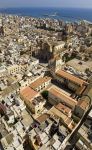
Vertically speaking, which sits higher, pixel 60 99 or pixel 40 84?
pixel 40 84

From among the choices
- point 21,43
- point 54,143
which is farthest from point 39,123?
point 21,43

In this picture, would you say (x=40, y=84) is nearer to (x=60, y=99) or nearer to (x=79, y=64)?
(x=60, y=99)

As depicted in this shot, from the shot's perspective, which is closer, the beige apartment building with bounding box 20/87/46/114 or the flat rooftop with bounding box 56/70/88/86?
the beige apartment building with bounding box 20/87/46/114

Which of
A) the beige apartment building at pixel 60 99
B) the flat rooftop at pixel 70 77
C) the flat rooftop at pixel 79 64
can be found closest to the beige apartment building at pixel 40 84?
the flat rooftop at pixel 70 77

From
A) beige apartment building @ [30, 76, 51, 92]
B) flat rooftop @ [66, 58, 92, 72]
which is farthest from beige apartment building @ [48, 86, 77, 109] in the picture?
flat rooftop @ [66, 58, 92, 72]

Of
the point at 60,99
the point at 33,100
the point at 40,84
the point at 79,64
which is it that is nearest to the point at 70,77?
the point at 40,84

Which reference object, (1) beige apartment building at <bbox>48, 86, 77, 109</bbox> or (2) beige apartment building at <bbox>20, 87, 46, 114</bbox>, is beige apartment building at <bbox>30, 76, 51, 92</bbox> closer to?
(2) beige apartment building at <bbox>20, 87, 46, 114</bbox>

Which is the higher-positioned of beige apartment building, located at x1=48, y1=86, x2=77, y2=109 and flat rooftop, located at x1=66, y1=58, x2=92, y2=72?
flat rooftop, located at x1=66, y1=58, x2=92, y2=72

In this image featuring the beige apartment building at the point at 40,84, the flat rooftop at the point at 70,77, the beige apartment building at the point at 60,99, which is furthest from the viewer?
the flat rooftop at the point at 70,77

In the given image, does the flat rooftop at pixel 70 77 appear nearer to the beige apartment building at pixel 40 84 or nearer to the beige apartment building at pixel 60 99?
the beige apartment building at pixel 40 84

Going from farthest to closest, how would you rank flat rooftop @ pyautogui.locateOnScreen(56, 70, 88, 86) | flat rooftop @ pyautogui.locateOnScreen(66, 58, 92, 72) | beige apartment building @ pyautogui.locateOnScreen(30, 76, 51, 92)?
flat rooftop @ pyautogui.locateOnScreen(66, 58, 92, 72), flat rooftop @ pyautogui.locateOnScreen(56, 70, 88, 86), beige apartment building @ pyautogui.locateOnScreen(30, 76, 51, 92)

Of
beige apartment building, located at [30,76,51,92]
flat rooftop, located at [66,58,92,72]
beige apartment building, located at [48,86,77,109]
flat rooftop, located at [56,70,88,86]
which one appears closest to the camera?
beige apartment building, located at [48,86,77,109]

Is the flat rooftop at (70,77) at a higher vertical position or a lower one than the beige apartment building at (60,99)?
higher
